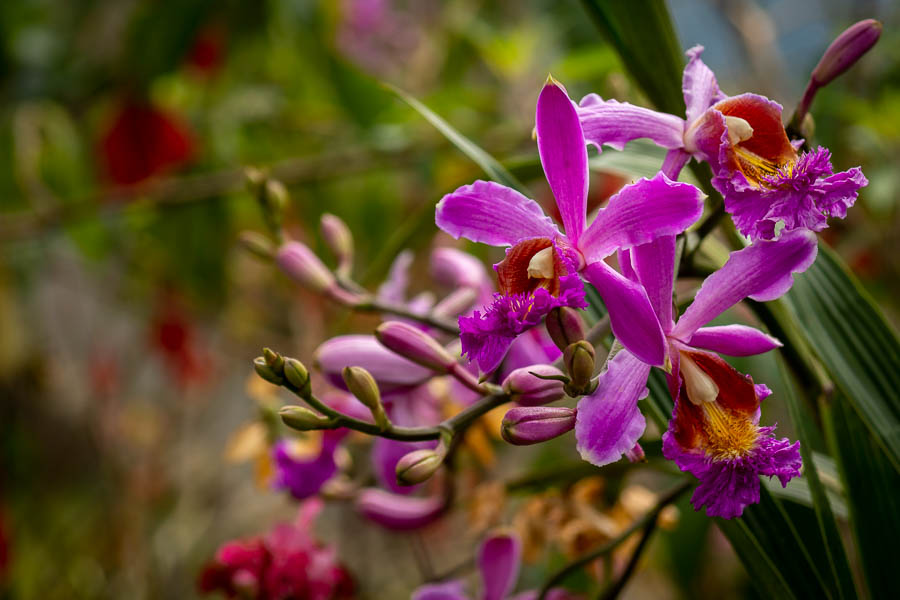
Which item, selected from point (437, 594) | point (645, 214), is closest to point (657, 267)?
point (645, 214)

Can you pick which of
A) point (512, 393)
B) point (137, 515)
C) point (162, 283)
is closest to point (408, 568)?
point (137, 515)

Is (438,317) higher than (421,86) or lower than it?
higher

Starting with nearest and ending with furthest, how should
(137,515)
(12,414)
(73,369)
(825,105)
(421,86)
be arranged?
(825,105), (421,86), (137,515), (12,414), (73,369)

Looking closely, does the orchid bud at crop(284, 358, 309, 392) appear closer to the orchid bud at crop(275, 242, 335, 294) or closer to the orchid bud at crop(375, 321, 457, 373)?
the orchid bud at crop(375, 321, 457, 373)

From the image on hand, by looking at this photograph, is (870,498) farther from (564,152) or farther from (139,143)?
(139,143)

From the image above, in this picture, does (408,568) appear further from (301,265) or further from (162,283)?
(301,265)

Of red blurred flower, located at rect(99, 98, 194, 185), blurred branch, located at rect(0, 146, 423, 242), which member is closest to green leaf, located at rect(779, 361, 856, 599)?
blurred branch, located at rect(0, 146, 423, 242)

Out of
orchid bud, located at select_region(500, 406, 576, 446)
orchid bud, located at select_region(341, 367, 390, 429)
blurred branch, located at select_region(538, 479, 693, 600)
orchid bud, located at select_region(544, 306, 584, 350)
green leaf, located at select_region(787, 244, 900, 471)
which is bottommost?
blurred branch, located at select_region(538, 479, 693, 600)
